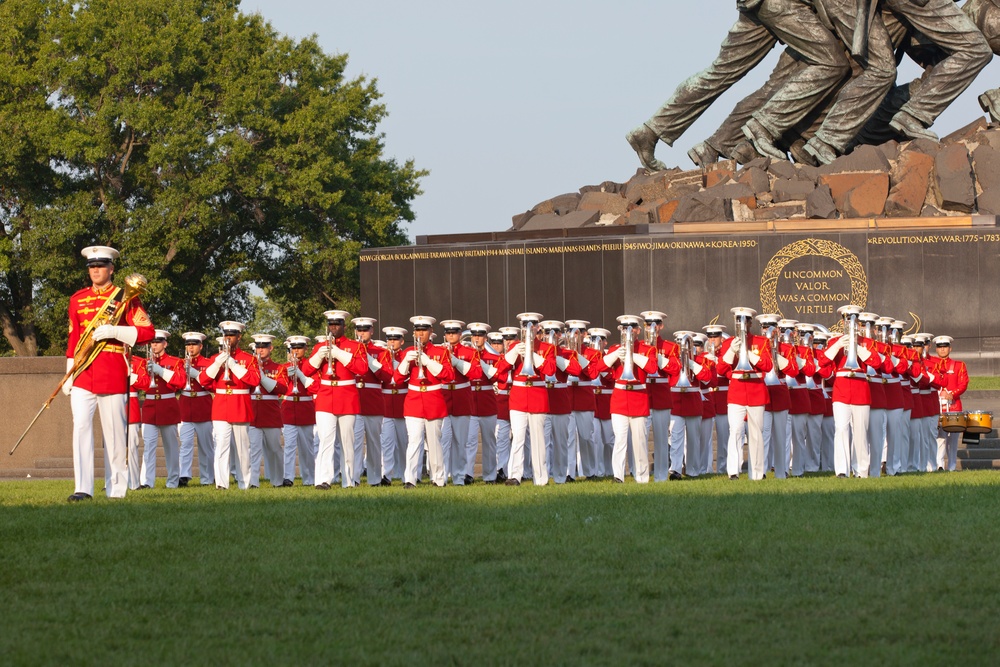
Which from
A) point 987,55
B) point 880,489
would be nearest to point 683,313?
point 987,55

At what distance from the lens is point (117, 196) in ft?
128

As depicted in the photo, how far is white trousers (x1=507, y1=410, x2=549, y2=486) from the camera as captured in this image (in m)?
15.6

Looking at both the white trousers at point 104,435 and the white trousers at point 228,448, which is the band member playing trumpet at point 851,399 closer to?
the white trousers at point 228,448

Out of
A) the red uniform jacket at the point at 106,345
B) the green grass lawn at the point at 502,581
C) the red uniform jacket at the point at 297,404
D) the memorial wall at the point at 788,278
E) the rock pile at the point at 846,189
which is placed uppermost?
the rock pile at the point at 846,189

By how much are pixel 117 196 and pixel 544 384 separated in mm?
25425

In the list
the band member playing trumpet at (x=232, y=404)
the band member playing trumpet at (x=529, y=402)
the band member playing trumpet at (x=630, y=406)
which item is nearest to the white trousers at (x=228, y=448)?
the band member playing trumpet at (x=232, y=404)

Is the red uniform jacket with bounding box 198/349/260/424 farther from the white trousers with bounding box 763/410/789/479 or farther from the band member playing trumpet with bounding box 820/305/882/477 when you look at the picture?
the band member playing trumpet with bounding box 820/305/882/477

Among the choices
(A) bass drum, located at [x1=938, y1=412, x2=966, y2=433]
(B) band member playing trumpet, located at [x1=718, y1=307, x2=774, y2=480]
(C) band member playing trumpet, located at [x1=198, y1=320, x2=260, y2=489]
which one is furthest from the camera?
(A) bass drum, located at [x1=938, y1=412, x2=966, y2=433]

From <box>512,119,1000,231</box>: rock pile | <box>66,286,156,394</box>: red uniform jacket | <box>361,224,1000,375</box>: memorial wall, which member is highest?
<box>512,119,1000,231</box>: rock pile

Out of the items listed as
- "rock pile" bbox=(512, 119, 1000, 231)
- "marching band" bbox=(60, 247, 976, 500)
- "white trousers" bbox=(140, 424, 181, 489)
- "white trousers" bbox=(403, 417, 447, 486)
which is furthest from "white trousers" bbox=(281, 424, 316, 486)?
"rock pile" bbox=(512, 119, 1000, 231)

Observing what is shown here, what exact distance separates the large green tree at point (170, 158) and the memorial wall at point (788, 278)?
14.6 m

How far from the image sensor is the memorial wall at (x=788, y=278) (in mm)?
25234

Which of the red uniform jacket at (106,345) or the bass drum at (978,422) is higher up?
the red uniform jacket at (106,345)

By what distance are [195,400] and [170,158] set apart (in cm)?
2146
